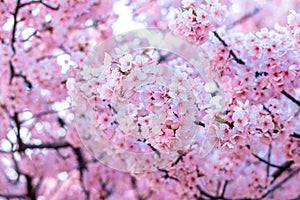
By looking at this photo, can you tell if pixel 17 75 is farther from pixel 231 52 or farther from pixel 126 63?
pixel 126 63

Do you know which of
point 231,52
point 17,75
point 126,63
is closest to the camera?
point 126,63

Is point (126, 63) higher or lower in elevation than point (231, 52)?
lower

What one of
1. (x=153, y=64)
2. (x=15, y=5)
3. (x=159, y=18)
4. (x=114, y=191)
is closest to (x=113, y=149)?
(x=153, y=64)

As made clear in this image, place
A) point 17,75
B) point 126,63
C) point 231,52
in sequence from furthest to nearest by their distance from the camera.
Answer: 1. point 17,75
2. point 231,52
3. point 126,63

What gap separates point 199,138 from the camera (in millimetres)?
3736

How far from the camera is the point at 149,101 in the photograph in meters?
2.65

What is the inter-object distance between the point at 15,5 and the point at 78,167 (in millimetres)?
1878

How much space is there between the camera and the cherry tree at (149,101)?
2768 mm

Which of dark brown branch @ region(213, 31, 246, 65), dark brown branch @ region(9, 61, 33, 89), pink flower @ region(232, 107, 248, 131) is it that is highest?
dark brown branch @ region(213, 31, 246, 65)

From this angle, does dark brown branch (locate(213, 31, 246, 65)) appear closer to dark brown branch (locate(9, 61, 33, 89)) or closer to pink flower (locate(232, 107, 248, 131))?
pink flower (locate(232, 107, 248, 131))

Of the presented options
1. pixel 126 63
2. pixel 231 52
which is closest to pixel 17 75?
pixel 231 52

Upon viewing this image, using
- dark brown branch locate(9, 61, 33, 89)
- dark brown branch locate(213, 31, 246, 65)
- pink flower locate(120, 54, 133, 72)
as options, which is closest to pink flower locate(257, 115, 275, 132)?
dark brown branch locate(213, 31, 246, 65)

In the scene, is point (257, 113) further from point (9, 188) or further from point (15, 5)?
point (9, 188)

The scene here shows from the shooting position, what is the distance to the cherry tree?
2768 millimetres
